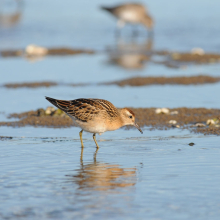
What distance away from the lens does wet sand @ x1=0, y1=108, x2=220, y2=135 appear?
10500mm

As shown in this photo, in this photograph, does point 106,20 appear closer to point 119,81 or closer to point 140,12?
point 140,12

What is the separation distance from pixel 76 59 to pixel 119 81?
4.94m

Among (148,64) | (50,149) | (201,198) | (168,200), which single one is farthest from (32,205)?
(148,64)

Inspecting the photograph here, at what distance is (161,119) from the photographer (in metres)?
11.1

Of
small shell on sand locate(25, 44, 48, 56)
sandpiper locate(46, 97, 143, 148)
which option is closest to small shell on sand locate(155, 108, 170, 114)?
sandpiper locate(46, 97, 143, 148)

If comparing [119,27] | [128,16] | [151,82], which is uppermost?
[128,16]

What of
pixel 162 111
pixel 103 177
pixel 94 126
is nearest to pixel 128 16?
pixel 162 111

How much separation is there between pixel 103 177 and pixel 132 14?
20.9 metres

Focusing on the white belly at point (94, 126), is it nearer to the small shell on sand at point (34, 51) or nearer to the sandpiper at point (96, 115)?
the sandpiper at point (96, 115)

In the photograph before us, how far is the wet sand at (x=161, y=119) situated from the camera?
1050cm

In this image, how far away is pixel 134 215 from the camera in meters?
5.87

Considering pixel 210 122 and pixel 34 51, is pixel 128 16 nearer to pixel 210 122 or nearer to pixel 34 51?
pixel 34 51

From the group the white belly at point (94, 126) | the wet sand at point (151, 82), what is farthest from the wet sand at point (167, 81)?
the white belly at point (94, 126)

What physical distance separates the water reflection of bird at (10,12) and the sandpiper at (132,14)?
5.97m
